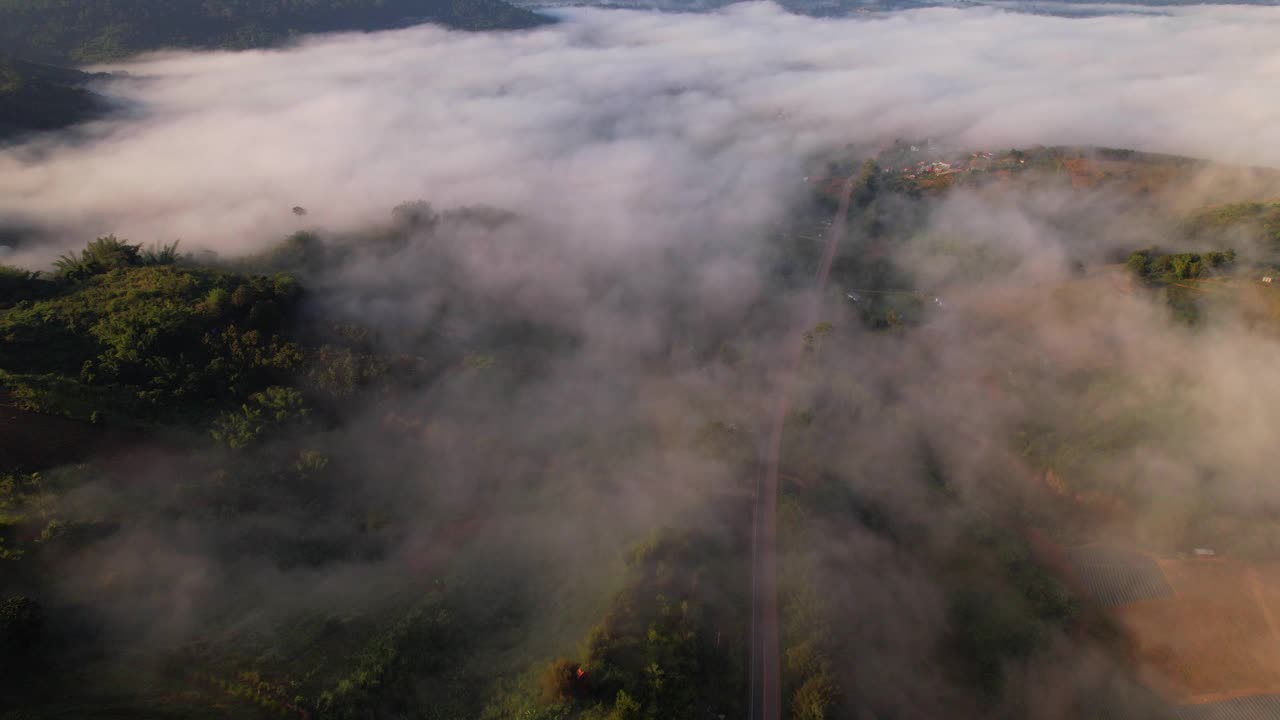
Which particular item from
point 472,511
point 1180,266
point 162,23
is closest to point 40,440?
point 472,511

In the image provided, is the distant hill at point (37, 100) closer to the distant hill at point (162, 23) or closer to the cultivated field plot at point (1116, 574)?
the distant hill at point (162, 23)

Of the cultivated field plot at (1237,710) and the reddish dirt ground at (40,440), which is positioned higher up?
the reddish dirt ground at (40,440)

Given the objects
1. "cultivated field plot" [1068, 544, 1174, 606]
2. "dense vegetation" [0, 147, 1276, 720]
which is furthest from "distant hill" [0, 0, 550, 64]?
"cultivated field plot" [1068, 544, 1174, 606]

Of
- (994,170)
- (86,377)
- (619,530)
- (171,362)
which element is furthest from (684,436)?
(994,170)

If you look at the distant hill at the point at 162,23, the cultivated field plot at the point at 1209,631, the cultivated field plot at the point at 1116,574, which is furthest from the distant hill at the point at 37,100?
the cultivated field plot at the point at 1209,631

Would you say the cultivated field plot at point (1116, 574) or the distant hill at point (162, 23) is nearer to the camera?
the cultivated field plot at point (1116, 574)

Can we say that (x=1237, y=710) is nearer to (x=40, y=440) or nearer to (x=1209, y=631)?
(x=1209, y=631)

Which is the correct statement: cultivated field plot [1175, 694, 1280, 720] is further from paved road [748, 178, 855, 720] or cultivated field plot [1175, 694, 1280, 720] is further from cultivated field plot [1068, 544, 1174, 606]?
paved road [748, 178, 855, 720]
